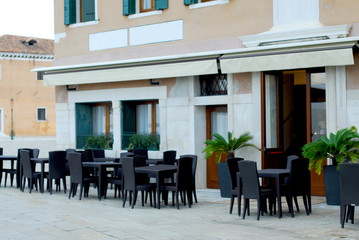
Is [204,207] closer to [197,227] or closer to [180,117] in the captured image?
[197,227]

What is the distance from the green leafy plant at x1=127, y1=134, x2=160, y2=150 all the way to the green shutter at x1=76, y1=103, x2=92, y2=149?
6.36 feet

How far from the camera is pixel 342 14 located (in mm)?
11586

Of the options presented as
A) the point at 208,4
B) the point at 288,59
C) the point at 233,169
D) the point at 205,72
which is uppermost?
the point at 208,4

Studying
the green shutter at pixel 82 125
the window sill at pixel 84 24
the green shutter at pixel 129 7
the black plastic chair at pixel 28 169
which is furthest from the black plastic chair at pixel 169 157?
the window sill at pixel 84 24

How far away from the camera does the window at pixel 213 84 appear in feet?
44.7

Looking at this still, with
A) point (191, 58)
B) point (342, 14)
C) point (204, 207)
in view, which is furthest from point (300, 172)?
point (191, 58)

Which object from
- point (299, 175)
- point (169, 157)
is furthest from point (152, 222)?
point (169, 157)

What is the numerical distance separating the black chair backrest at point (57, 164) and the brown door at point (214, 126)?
336cm

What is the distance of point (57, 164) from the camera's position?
13031mm

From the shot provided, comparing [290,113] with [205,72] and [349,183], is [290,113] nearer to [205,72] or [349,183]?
[205,72]

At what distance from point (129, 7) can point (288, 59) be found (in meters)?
5.15

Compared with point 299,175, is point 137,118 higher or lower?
higher

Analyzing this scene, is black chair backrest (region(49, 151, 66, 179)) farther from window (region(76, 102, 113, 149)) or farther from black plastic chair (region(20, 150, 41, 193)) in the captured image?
window (region(76, 102, 113, 149))

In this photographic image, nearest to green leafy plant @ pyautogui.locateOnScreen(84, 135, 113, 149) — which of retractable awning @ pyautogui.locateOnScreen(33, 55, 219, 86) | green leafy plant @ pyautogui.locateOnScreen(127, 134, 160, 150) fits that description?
green leafy plant @ pyautogui.locateOnScreen(127, 134, 160, 150)
